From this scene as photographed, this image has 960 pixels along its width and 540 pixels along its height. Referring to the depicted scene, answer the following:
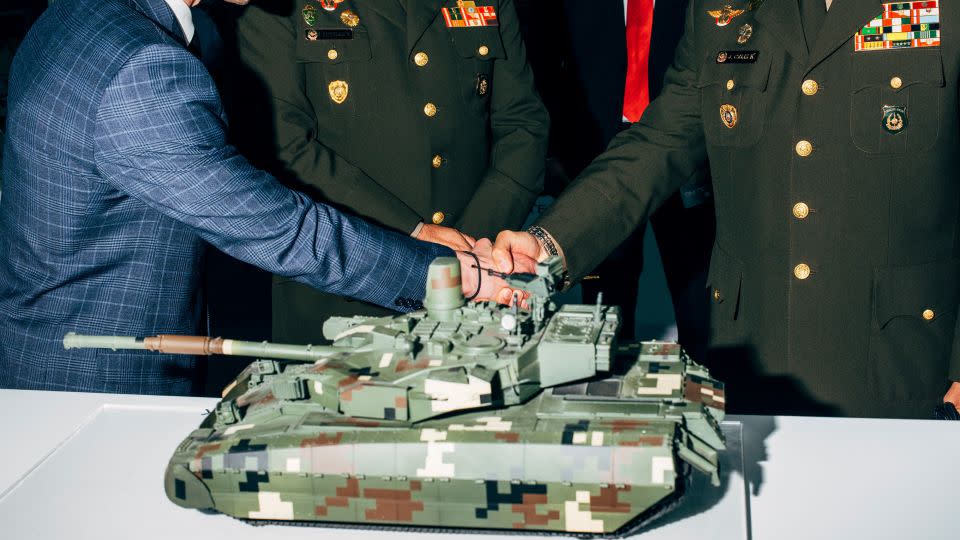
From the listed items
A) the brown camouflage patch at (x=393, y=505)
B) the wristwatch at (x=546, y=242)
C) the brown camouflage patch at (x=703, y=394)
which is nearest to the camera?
the brown camouflage patch at (x=393, y=505)

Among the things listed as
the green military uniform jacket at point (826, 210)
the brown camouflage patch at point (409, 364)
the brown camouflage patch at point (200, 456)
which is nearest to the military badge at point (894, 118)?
the green military uniform jacket at point (826, 210)

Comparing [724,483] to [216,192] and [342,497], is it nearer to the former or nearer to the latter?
[342,497]

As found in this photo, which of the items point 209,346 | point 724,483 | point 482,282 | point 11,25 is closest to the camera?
point 724,483

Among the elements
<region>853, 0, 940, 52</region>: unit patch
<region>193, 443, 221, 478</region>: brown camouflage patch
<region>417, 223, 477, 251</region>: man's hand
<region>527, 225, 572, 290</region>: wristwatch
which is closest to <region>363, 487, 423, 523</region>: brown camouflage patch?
<region>193, 443, 221, 478</region>: brown camouflage patch

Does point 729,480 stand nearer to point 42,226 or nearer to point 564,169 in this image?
point 42,226

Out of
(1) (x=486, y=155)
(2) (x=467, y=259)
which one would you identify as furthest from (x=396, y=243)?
(1) (x=486, y=155)

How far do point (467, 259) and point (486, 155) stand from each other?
943 millimetres

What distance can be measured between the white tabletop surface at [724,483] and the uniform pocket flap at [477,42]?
67.8 inches

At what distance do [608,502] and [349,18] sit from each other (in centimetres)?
233

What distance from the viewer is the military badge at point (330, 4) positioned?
401cm

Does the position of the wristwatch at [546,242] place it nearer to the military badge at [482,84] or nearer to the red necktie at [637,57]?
the military badge at [482,84]

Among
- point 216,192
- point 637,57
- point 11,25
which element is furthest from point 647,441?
point 11,25

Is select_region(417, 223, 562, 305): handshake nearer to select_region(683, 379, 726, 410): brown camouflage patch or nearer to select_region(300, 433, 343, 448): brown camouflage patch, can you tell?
select_region(683, 379, 726, 410): brown camouflage patch

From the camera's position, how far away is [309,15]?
3.97 m
